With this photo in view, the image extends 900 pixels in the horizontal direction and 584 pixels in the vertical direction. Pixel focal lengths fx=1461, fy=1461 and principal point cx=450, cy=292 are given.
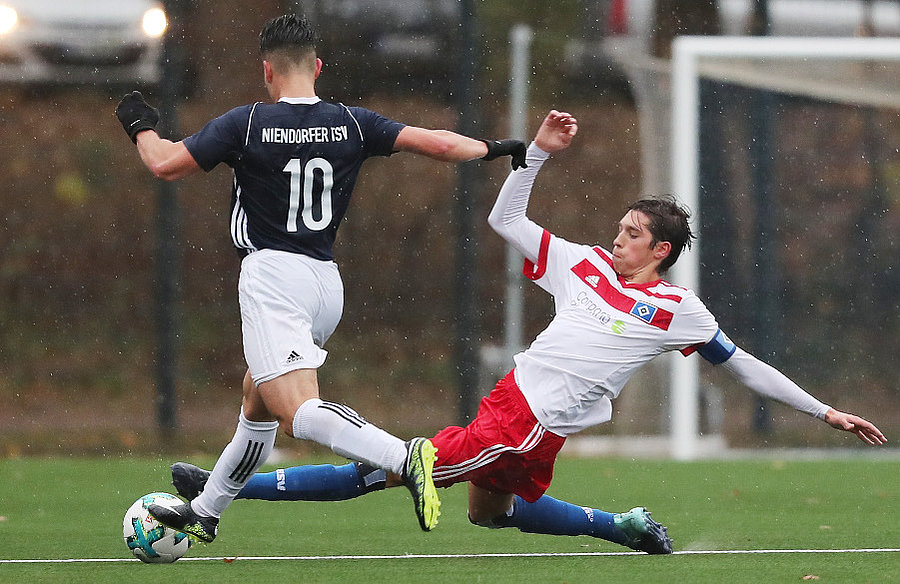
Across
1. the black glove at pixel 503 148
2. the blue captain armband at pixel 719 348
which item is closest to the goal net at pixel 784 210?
the blue captain armband at pixel 719 348

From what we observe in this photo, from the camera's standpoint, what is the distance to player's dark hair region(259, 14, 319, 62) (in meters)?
4.51

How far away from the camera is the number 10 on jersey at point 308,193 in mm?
4469

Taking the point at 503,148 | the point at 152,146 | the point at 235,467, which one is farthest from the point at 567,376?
the point at 152,146

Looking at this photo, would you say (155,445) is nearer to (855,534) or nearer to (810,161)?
(810,161)

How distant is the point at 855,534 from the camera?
547 centimetres

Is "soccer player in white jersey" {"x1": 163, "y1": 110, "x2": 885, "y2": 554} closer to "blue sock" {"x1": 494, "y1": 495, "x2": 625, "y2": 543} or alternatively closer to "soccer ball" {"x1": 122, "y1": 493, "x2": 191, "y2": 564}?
"blue sock" {"x1": 494, "y1": 495, "x2": 625, "y2": 543}

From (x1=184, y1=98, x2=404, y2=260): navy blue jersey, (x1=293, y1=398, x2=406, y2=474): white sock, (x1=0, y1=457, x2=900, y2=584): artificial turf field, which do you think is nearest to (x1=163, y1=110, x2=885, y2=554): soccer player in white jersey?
(x1=0, y1=457, x2=900, y2=584): artificial turf field

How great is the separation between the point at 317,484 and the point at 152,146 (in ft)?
4.29

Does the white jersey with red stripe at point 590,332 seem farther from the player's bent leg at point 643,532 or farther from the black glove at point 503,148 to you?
the player's bent leg at point 643,532

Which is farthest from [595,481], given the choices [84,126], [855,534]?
[84,126]

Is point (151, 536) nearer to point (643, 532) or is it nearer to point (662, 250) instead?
point (643, 532)

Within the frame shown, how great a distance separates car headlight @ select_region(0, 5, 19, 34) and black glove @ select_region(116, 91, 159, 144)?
6.55 meters

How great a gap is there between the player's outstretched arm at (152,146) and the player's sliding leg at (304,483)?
1.10m

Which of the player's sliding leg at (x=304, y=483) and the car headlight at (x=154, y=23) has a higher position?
the car headlight at (x=154, y=23)
